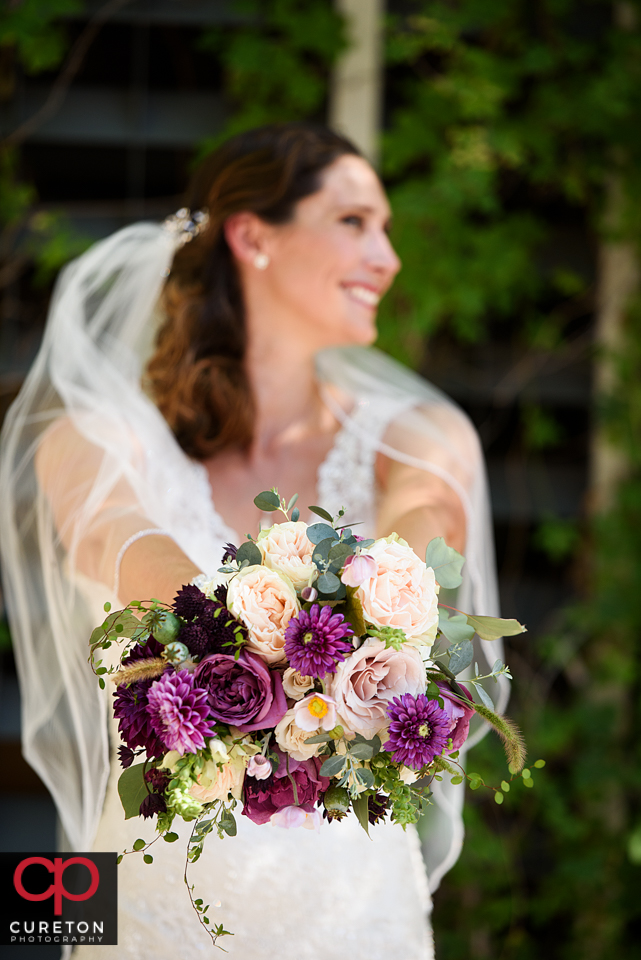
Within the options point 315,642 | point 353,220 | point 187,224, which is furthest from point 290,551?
point 187,224

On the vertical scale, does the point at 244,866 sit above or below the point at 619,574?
above

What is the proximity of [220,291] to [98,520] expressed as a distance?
682 millimetres

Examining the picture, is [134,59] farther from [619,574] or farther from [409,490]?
[619,574]

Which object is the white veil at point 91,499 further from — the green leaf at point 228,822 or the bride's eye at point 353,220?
the green leaf at point 228,822

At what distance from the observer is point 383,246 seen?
6.48 ft

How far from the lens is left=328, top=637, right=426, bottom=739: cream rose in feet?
3.30

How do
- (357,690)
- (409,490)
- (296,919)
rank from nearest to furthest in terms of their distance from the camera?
(357,690)
(296,919)
(409,490)

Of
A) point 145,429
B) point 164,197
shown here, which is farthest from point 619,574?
point 164,197

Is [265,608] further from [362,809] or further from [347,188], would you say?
[347,188]

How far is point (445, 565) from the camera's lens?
1.15 meters

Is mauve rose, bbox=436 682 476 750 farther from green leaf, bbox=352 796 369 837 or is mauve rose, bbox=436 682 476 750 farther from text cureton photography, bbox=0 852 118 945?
text cureton photography, bbox=0 852 118 945

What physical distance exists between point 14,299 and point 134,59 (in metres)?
0.90

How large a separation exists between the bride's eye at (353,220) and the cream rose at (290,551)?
1037mm

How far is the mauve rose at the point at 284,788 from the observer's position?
3.46 feet
